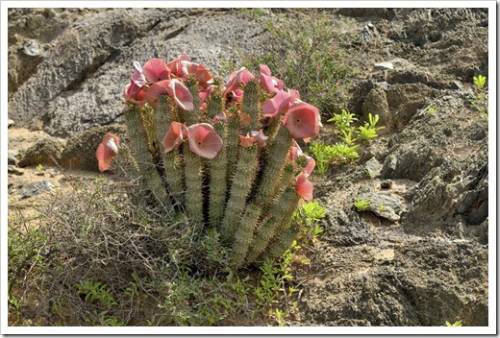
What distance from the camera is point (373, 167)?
5.54m

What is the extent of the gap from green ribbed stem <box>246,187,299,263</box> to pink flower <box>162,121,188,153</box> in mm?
606

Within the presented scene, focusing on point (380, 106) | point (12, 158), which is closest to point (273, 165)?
point (380, 106)

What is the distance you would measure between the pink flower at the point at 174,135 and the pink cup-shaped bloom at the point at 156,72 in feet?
1.08

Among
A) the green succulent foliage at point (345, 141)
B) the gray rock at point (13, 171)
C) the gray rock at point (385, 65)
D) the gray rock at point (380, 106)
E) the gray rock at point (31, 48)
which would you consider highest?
the gray rock at point (385, 65)

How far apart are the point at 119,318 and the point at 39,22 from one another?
4323mm

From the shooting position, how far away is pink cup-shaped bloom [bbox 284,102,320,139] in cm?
443

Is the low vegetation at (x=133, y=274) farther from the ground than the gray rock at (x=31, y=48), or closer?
farther from the ground

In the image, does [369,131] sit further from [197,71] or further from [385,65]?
[197,71]

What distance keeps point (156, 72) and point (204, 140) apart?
501 millimetres

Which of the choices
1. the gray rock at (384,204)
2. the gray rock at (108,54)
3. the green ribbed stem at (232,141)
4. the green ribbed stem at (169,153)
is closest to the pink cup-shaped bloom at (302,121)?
the green ribbed stem at (232,141)

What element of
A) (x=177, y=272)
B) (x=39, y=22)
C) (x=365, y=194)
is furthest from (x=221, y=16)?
(x=177, y=272)

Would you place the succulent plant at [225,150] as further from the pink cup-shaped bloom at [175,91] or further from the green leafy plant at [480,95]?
the green leafy plant at [480,95]

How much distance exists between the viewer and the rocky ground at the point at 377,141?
14.7 ft

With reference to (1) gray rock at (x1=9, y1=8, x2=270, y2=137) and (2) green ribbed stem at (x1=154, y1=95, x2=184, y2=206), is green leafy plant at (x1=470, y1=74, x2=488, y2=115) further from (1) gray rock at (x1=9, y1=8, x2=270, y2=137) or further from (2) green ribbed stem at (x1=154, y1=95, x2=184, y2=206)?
(2) green ribbed stem at (x1=154, y1=95, x2=184, y2=206)
